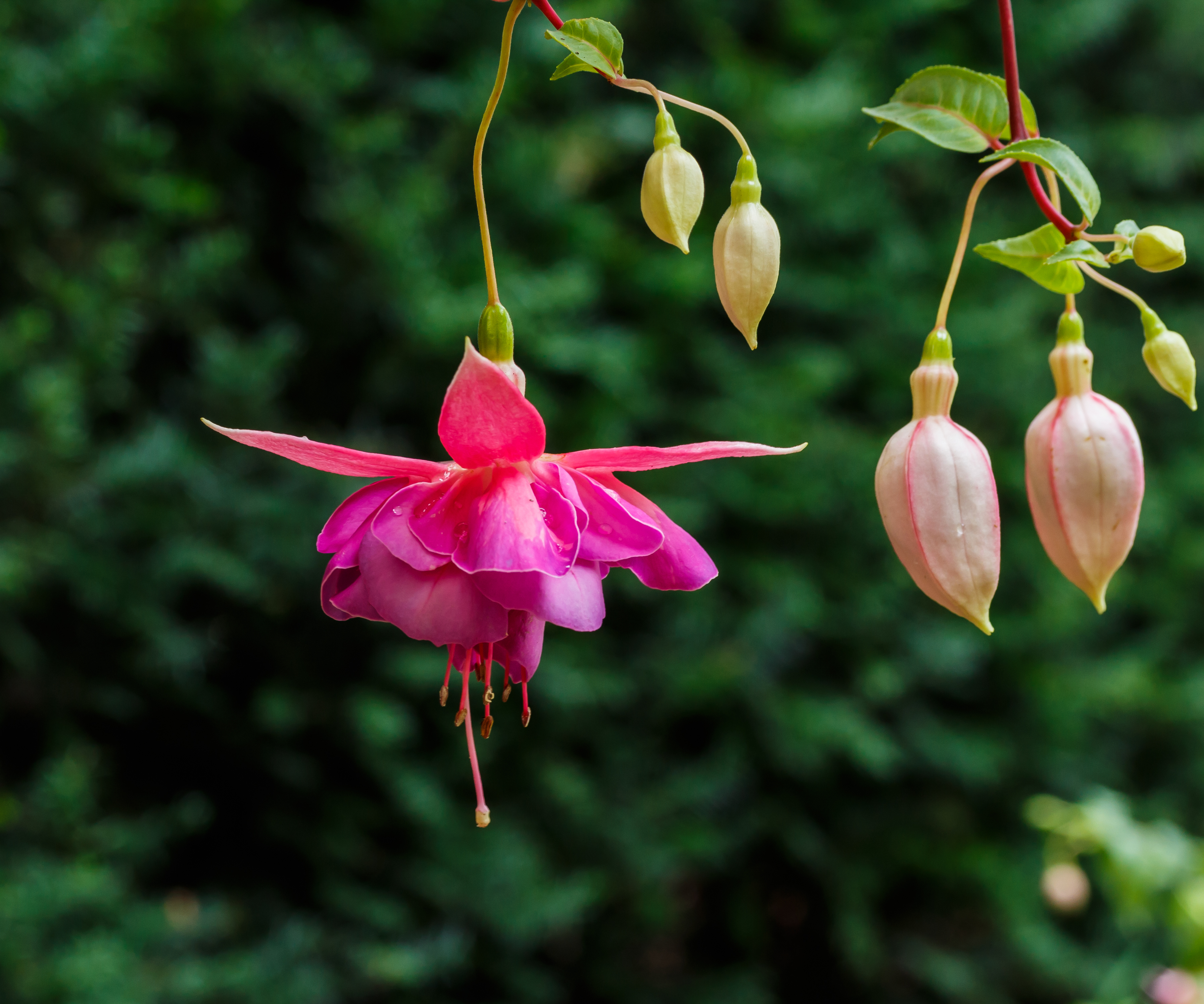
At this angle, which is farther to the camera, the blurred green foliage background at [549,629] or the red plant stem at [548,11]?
the blurred green foliage background at [549,629]

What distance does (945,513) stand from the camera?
37 centimetres

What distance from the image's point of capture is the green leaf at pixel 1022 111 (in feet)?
1.28

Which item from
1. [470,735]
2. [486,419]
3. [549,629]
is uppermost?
[486,419]

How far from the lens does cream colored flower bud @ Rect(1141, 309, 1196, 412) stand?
0.39 m

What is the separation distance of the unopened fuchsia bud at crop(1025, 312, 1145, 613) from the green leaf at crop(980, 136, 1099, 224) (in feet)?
0.18

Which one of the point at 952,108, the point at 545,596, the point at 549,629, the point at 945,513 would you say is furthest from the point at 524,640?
the point at 549,629

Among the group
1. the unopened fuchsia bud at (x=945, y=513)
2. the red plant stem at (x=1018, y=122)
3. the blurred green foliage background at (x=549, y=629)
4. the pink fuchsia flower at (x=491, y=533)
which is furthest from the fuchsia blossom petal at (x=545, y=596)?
the blurred green foliage background at (x=549, y=629)

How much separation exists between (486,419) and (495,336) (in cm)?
5

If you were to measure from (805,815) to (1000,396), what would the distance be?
650mm

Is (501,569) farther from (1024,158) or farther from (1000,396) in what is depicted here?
(1000,396)

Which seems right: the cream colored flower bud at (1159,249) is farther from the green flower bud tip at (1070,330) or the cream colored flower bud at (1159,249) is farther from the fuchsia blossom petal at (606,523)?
the fuchsia blossom petal at (606,523)

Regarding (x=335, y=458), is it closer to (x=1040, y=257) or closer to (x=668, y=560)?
(x=668, y=560)

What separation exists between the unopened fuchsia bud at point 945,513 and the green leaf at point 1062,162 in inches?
3.5

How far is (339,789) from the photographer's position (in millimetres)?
1127
